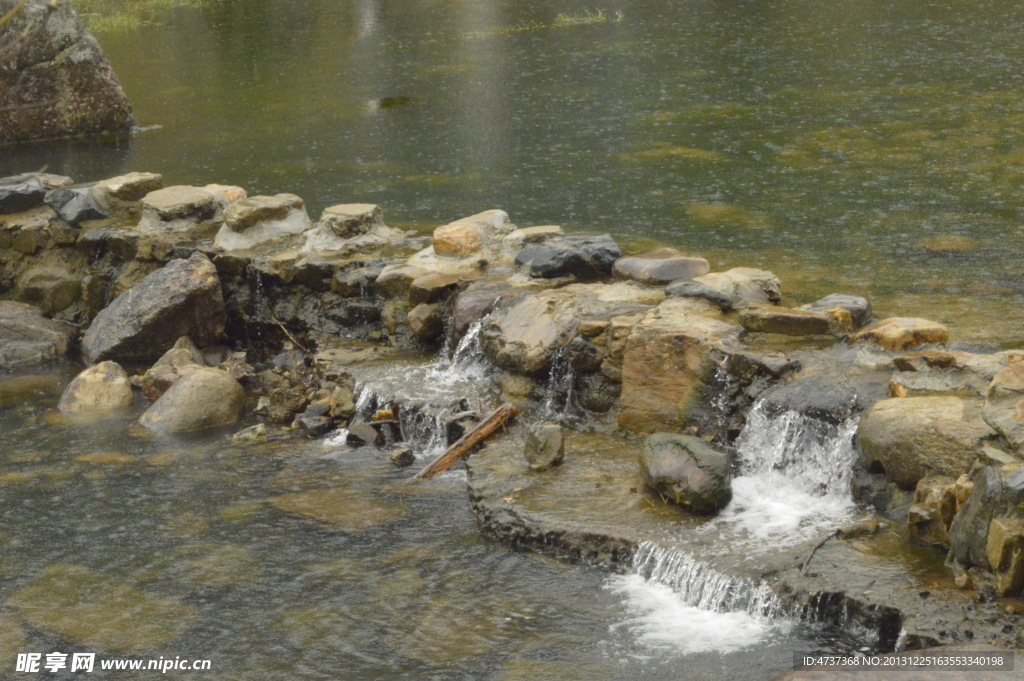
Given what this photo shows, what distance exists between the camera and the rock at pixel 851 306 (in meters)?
9.62

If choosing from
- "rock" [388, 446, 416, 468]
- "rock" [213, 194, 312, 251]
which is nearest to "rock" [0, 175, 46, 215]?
"rock" [213, 194, 312, 251]

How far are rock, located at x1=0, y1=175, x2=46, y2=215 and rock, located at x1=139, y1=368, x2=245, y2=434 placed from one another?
16.5ft

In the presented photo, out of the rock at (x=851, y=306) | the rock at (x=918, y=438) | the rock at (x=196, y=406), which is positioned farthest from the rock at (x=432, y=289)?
the rock at (x=918, y=438)

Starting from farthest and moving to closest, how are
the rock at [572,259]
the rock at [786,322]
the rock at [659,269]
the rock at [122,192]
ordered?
the rock at [122,192] → the rock at [572,259] → the rock at [659,269] → the rock at [786,322]

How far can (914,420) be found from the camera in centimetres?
753

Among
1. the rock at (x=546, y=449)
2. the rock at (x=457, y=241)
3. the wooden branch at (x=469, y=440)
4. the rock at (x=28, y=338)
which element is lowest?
the rock at (x=28, y=338)

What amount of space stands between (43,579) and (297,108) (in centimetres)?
1491

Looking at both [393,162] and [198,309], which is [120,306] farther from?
[393,162]

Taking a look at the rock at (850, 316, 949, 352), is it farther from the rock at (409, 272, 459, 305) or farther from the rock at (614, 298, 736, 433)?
the rock at (409, 272, 459, 305)

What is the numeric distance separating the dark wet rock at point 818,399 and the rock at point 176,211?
7968mm

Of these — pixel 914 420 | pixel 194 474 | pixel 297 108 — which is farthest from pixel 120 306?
pixel 297 108

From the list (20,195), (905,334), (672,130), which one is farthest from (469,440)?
(672,130)

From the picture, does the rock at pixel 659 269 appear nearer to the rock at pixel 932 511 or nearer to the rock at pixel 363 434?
the rock at pixel 363 434

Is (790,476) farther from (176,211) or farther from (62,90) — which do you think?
(62,90)
